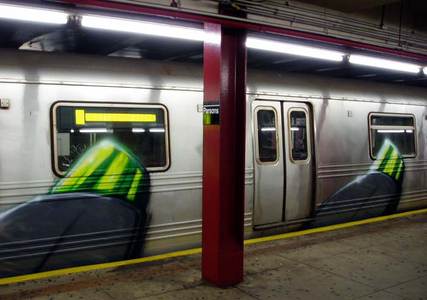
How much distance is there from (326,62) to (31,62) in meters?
4.05

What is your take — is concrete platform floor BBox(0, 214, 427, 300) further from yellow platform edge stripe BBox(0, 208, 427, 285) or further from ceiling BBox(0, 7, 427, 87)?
ceiling BBox(0, 7, 427, 87)

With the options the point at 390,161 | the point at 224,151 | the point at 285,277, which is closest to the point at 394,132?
the point at 390,161

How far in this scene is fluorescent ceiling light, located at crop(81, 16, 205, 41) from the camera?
13.3ft

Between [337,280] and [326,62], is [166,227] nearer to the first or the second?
[337,280]

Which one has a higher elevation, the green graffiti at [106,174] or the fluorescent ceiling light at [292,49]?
the fluorescent ceiling light at [292,49]

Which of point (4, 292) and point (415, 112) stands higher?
point (415, 112)

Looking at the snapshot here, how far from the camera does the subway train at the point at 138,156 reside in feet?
15.5

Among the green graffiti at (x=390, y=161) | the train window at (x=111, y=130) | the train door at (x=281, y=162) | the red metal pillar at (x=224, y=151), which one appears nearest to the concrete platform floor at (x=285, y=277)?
the red metal pillar at (x=224, y=151)

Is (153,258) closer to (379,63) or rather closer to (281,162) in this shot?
(281,162)

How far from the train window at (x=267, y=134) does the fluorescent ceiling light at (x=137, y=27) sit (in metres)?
2.27

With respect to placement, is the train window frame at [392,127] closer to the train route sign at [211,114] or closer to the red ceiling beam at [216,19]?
the red ceiling beam at [216,19]

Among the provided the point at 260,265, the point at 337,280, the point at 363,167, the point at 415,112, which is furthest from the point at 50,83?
the point at 415,112

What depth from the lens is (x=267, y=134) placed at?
21.9ft

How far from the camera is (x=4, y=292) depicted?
4.37 meters
